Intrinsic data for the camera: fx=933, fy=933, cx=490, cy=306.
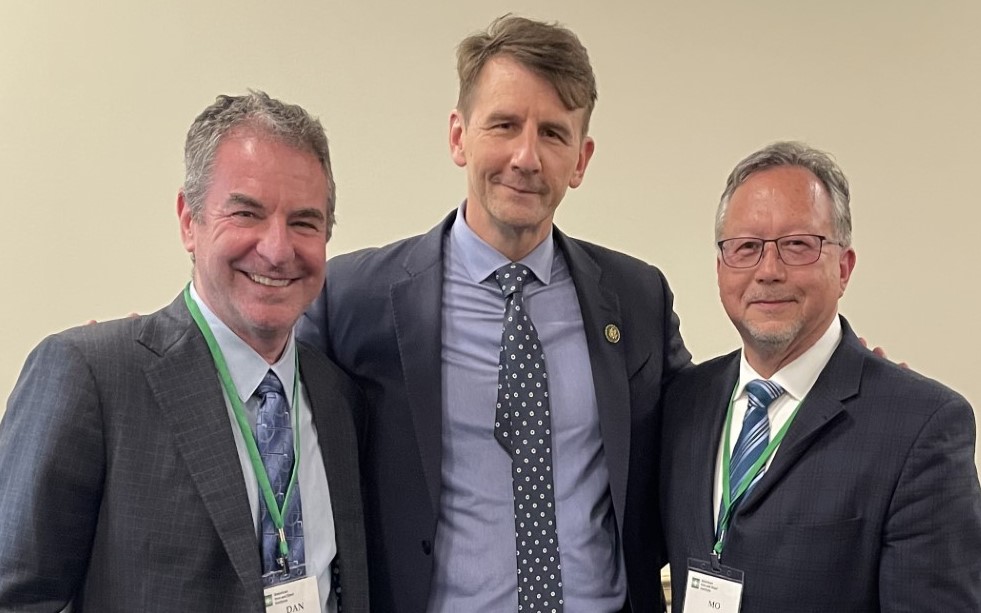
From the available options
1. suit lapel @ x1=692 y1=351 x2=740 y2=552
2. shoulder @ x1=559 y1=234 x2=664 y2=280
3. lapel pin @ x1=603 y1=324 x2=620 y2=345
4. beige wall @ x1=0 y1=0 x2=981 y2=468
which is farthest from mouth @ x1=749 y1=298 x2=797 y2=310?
beige wall @ x1=0 y1=0 x2=981 y2=468

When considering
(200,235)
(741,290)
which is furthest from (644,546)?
(200,235)

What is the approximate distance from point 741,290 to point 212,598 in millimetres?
1202

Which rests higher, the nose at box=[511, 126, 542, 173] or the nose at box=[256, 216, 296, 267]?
the nose at box=[511, 126, 542, 173]

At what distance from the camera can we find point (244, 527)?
1603mm

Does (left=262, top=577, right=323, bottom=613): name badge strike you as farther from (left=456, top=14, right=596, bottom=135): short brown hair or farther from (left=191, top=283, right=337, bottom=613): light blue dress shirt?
(left=456, top=14, right=596, bottom=135): short brown hair

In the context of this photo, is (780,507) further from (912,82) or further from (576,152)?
(912,82)

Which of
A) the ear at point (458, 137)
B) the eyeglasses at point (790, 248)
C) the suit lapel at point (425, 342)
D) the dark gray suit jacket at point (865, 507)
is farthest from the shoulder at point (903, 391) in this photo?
the ear at point (458, 137)

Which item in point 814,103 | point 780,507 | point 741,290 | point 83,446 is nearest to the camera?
point 83,446

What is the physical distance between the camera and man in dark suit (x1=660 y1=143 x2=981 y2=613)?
1.72m

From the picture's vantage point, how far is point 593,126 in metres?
3.52

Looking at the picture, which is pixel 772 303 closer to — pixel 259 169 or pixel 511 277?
pixel 511 277

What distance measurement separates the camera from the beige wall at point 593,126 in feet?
9.56

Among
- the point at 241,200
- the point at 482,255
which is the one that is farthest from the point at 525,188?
the point at 241,200

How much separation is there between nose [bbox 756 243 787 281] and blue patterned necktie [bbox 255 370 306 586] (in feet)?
3.28
